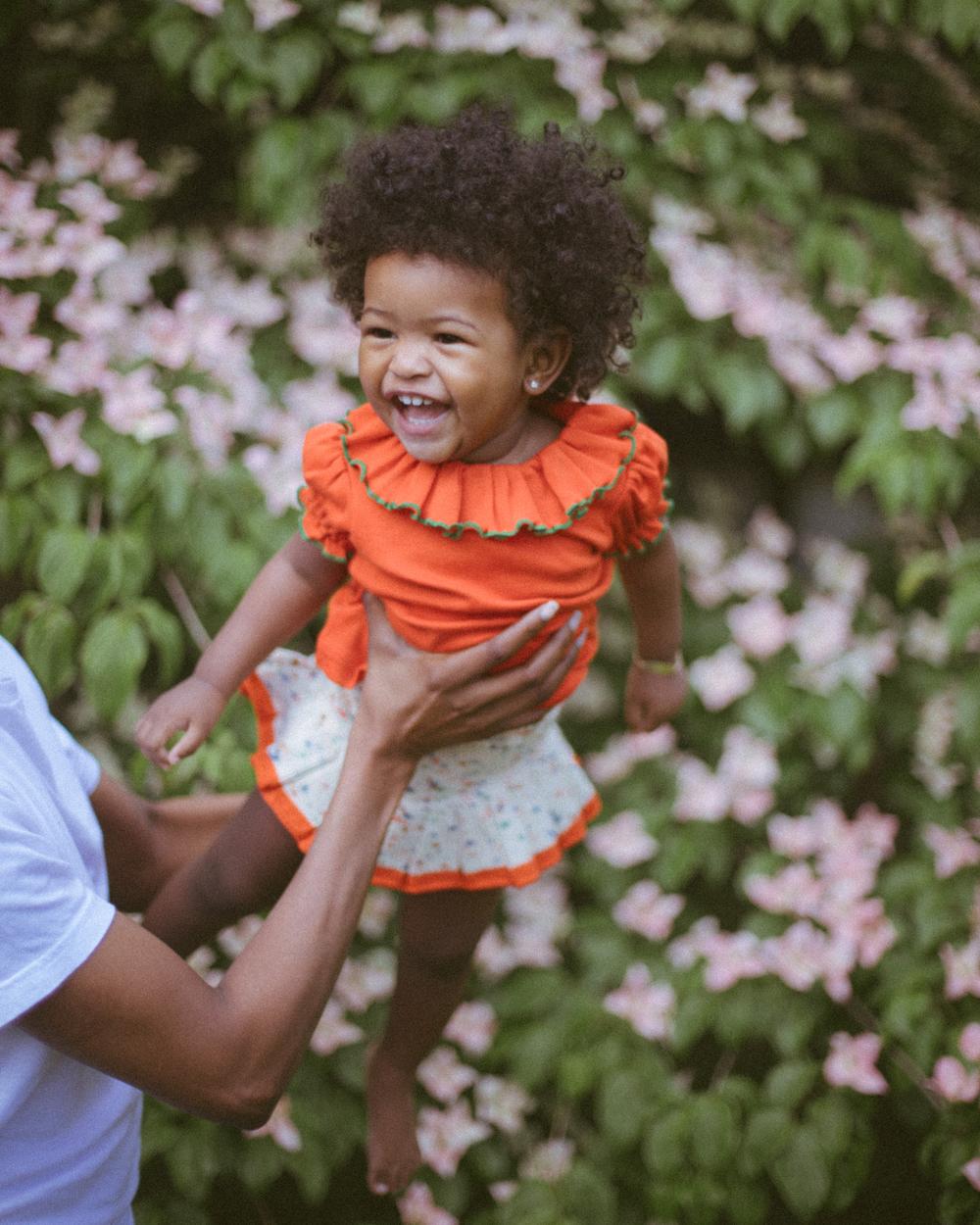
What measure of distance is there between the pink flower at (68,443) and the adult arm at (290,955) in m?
0.86

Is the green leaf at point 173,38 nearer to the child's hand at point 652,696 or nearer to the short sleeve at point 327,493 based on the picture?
the short sleeve at point 327,493

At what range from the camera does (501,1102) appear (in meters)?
2.15

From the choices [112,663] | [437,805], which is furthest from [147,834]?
[437,805]

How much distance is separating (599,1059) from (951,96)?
2235 mm

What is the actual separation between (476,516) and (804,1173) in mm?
1377

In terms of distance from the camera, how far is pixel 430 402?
109 centimetres

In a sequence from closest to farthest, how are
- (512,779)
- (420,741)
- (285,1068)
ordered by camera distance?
1. (285,1068)
2. (420,741)
3. (512,779)

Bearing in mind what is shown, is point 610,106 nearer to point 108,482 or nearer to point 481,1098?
point 108,482

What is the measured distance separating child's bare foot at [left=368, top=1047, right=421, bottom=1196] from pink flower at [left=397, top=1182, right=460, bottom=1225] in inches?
18.3

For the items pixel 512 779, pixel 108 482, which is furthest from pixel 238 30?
pixel 512 779

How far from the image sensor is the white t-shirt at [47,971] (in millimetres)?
919

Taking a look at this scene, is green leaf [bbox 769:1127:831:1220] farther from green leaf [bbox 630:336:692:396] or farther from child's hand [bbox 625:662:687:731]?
green leaf [bbox 630:336:692:396]

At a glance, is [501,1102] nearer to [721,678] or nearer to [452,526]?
[721,678]

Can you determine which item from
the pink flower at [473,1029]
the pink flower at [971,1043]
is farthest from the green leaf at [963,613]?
the pink flower at [473,1029]
